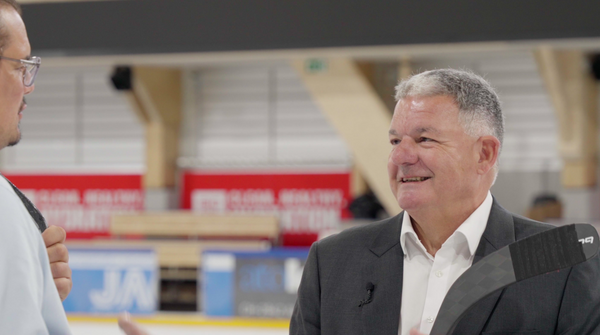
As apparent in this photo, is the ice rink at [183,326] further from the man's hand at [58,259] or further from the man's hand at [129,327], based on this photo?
the man's hand at [129,327]

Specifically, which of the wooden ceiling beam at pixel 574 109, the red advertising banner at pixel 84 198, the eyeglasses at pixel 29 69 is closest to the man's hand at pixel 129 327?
the eyeglasses at pixel 29 69

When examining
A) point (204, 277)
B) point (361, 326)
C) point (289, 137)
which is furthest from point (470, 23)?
point (289, 137)

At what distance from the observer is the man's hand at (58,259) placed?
167 centimetres

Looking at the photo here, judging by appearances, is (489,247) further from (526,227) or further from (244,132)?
(244,132)

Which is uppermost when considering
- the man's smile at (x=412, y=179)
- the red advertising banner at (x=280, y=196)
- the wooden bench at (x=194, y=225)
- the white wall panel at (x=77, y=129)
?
the white wall panel at (x=77, y=129)

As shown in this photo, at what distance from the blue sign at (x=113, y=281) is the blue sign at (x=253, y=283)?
4.03 ft

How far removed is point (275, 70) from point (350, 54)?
27.0ft

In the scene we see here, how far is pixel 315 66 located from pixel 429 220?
6427 mm

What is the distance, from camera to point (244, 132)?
43.9 ft

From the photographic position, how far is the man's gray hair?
190 centimetres

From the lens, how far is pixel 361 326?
190 centimetres

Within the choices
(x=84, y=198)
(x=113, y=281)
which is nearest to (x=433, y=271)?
(x=113, y=281)

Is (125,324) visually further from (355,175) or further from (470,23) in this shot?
(355,175)

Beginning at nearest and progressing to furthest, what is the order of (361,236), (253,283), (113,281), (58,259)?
(58,259)
(361,236)
(253,283)
(113,281)
